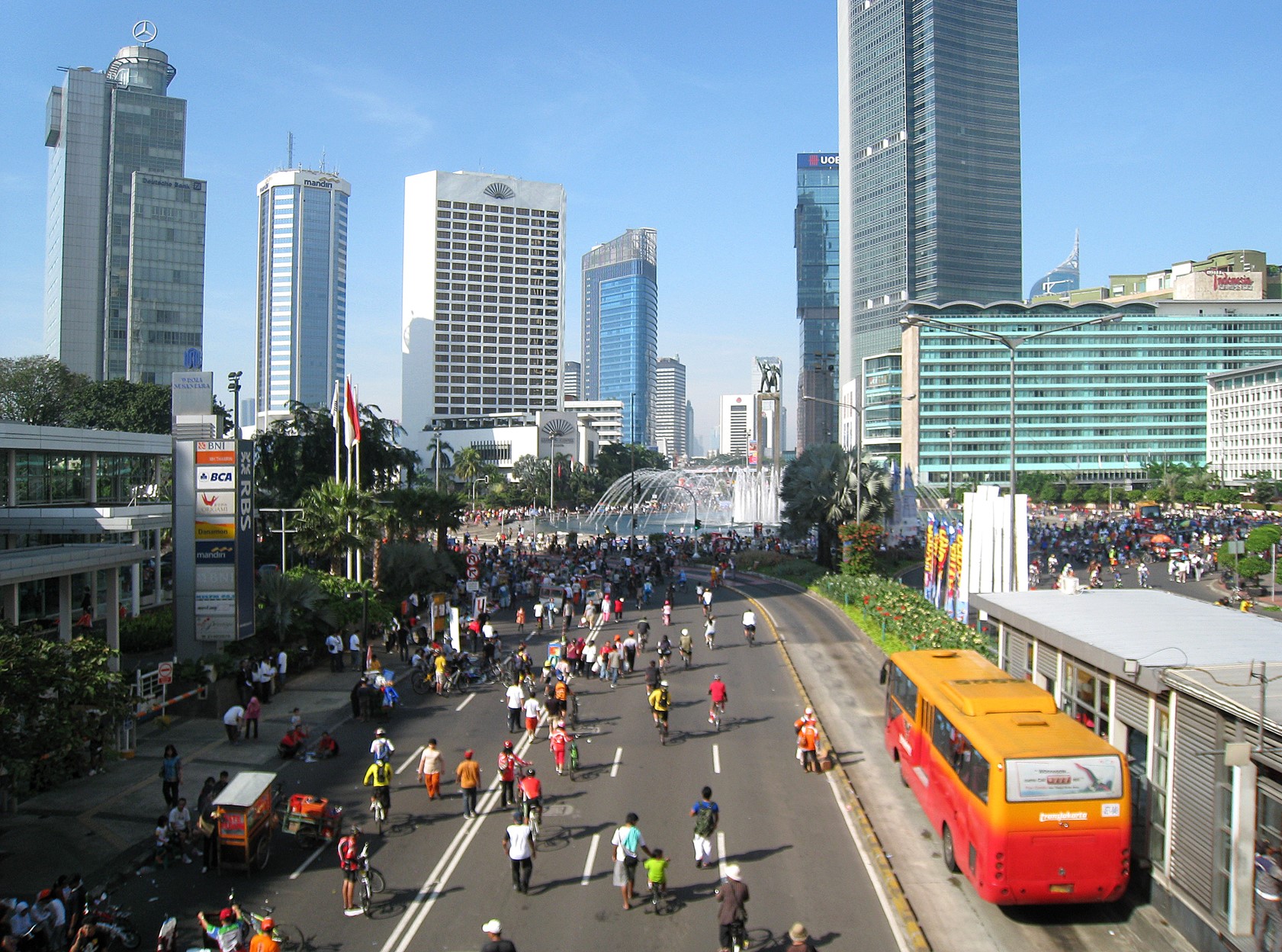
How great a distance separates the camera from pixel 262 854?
12.9 m

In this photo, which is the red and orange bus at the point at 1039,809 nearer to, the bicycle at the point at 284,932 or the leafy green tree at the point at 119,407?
the bicycle at the point at 284,932

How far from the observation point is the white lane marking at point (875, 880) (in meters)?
10.7

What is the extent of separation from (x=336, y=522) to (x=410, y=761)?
15.3 m

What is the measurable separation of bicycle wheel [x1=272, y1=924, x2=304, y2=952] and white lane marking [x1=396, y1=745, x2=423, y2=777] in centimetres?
624

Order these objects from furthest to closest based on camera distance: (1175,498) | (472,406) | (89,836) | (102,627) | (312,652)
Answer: (472,406) → (1175,498) → (102,627) → (312,652) → (89,836)

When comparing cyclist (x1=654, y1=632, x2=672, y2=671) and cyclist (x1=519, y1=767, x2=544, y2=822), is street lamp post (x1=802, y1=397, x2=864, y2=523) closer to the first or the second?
cyclist (x1=654, y1=632, x2=672, y2=671)

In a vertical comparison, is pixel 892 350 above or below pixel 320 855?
above

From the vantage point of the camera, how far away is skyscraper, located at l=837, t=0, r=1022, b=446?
170 metres

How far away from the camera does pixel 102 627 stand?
28.9m

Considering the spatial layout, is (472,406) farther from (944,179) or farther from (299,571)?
(299,571)

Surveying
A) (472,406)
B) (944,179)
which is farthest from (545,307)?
(944,179)

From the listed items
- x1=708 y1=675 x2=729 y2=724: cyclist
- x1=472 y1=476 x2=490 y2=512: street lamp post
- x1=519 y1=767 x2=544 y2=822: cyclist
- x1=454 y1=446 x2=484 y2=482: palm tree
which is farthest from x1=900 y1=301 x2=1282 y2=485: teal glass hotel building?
x1=519 y1=767 x2=544 y2=822: cyclist

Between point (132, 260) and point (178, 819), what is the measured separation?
117 m

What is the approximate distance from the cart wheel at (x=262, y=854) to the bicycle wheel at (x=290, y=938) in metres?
2.04
